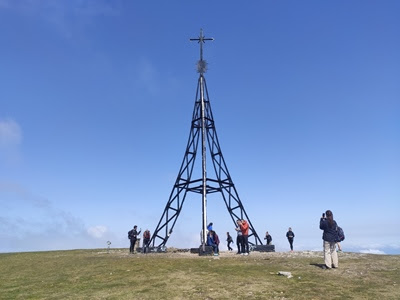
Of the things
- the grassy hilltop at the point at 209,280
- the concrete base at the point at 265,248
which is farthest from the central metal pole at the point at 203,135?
the grassy hilltop at the point at 209,280

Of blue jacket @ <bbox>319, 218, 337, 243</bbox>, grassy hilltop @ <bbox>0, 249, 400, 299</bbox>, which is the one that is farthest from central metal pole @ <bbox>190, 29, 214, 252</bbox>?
blue jacket @ <bbox>319, 218, 337, 243</bbox>

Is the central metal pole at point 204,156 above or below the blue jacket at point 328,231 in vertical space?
above

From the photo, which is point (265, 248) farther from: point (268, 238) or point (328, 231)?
point (328, 231)

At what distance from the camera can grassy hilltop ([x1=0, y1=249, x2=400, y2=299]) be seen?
1216 centimetres

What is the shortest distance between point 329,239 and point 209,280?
19.8 ft

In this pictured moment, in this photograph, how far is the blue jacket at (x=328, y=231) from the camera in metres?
16.0

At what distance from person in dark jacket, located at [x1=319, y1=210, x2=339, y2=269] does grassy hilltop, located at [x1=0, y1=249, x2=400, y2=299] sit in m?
0.47

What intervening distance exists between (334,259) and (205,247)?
9.51 metres

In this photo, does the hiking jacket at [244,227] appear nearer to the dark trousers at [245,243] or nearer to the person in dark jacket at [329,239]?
the dark trousers at [245,243]

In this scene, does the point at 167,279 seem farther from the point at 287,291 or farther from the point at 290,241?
the point at 290,241

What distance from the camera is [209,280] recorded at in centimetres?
1394

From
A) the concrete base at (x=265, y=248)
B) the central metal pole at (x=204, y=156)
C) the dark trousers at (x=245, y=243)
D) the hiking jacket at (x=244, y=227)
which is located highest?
the central metal pole at (x=204, y=156)

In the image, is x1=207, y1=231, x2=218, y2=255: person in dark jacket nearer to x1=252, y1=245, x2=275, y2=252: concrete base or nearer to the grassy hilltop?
x1=252, y1=245, x2=275, y2=252: concrete base

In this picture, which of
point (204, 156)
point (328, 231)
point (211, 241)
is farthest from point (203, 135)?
point (328, 231)
